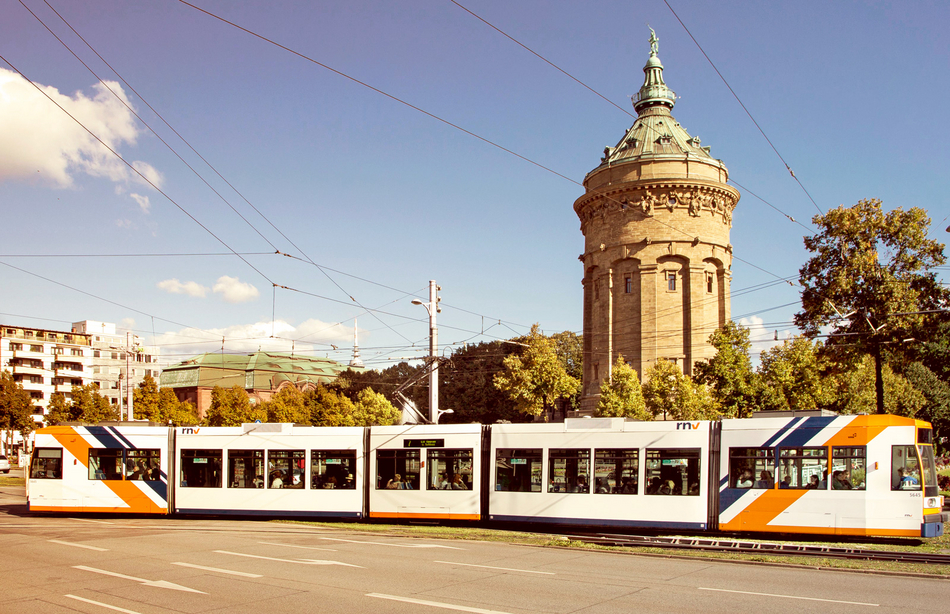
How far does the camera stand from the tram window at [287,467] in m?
22.9

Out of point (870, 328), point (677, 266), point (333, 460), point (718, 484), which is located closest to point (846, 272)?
point (870, 328)

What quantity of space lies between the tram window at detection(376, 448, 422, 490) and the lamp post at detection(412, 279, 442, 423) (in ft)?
14.9

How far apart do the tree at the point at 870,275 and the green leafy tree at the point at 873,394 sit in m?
14.2

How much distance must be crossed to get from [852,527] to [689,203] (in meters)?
37.1

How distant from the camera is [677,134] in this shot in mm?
56188

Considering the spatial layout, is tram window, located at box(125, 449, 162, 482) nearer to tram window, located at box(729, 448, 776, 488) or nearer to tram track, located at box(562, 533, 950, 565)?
tram track, located at box(562, 533, 950, 565)

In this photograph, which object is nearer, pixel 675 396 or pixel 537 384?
pixel 675 396

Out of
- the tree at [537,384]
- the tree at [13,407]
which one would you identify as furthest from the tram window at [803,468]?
the tree at [13,407]

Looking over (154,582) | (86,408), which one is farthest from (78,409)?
(154,582)

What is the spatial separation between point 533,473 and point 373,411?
5010 centimetres

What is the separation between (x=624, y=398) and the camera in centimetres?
4381

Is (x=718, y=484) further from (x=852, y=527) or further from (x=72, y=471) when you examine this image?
(x=72, y=471)

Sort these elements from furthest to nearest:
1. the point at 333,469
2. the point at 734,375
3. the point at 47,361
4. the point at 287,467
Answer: the point at 47,361
the point at 734,375
the point at 287,467
the point at 333,469

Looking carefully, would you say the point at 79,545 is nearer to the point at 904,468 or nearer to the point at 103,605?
the point at 103,605
